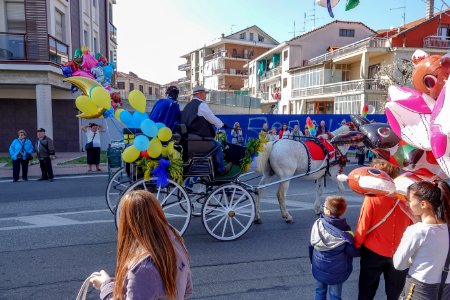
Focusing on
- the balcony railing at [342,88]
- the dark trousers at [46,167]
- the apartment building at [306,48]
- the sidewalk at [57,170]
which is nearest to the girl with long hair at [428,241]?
the dark trousers at [46,167]

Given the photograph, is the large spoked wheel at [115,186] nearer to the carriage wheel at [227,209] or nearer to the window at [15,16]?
the carriage wheel at [227,209]

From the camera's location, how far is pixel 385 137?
2.89m

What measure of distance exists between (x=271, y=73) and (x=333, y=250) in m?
44.2

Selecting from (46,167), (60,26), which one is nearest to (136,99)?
(46,167)

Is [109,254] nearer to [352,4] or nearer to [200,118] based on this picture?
[200,118]

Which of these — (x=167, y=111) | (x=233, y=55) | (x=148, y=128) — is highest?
(x=233, y=55)

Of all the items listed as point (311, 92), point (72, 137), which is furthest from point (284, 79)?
point (72, 137)

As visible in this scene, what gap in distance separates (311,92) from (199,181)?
32055 millimetres

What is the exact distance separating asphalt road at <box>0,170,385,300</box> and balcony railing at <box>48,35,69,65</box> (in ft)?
35.0

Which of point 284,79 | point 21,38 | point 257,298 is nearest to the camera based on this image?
point 257,298

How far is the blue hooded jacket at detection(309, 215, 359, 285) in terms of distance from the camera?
2930 mm

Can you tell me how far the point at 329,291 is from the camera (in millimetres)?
3111

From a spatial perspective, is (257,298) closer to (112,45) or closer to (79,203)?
(79,203)

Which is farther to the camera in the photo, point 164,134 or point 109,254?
point 109,254
